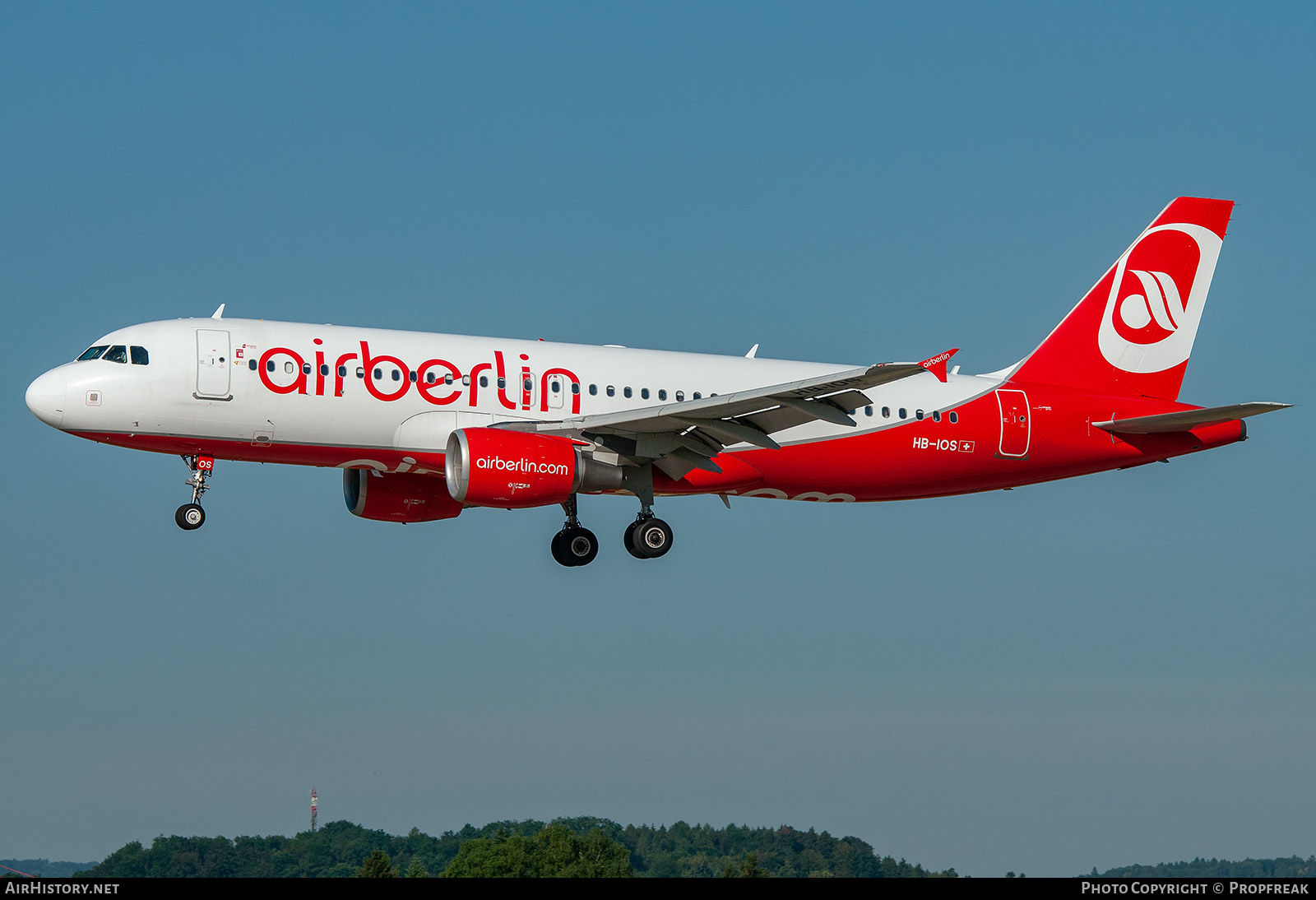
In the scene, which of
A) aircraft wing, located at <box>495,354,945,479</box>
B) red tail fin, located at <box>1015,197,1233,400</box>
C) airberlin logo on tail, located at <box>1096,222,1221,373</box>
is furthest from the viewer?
airberlin logo on tail, located at <box>1096,222,1221,373</box>

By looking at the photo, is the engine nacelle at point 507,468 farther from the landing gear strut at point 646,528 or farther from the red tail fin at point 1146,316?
the red tail fin at point 1146,316

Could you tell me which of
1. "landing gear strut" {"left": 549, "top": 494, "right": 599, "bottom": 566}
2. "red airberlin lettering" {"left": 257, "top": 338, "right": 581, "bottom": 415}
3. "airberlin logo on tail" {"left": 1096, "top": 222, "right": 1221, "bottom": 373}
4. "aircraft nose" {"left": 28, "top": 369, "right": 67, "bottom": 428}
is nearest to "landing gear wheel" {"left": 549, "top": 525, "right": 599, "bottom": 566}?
"landing gear strut" {"left": 549, "top": 494, "right": 599, "bottom": 566}

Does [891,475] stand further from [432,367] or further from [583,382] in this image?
[432,367]

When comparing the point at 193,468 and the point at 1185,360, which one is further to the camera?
the point at 1185,360

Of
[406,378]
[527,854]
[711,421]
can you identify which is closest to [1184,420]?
[711,421]

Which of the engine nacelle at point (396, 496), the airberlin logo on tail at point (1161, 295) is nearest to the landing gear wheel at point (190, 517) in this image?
the engine nacelle at point (396, 496)

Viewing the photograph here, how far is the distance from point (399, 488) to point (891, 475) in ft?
38.0

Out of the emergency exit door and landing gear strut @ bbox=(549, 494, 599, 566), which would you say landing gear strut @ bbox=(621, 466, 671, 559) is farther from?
the emergency exit door

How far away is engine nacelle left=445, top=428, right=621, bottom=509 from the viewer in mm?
31469

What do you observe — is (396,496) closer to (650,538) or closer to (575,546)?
(575,546)

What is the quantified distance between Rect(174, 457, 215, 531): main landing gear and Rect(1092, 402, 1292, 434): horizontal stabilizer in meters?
20.8

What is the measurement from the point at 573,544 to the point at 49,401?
11.7 m
